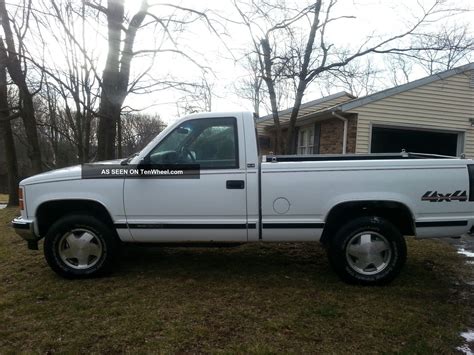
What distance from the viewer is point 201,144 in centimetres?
454

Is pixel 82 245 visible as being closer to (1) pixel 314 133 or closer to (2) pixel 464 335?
(2) pixel 464 335

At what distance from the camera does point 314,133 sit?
52.5ft

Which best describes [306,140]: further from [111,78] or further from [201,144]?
[201,144]

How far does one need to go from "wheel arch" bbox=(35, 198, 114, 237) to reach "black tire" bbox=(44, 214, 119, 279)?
107 millimetres

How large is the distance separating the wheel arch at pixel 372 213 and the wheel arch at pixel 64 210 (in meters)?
2.49

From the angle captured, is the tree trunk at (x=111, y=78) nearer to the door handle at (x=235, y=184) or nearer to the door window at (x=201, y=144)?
the door window at (x=201, y=144)

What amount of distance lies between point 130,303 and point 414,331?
2648mm

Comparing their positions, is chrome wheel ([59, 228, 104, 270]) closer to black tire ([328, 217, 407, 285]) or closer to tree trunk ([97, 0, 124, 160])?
black tire ([328, 217, 407, 285])

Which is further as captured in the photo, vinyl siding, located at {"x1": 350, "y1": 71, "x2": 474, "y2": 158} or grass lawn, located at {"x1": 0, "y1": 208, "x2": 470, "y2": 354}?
vinyl siding, located at {"x1": 350, "y1": 71, "x2": 474, "y2": 158}

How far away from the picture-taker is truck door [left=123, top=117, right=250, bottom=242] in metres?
4.35

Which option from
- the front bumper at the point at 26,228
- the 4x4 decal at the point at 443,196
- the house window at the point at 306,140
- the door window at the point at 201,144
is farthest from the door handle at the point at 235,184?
the house window at the point at 306,140

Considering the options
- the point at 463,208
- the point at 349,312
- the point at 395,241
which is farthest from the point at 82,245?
the point at 463,208

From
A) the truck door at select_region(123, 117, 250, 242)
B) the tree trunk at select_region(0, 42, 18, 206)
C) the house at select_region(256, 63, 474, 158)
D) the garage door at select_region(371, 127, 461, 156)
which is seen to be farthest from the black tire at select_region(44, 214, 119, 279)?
→ the garage door at select_region(371, 127, 461, 156)

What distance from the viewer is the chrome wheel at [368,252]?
14.2 ft
